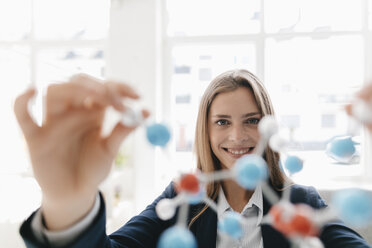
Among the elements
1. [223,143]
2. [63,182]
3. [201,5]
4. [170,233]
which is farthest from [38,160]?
[201,5]

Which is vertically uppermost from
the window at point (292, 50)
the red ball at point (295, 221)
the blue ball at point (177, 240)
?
the window at point (292, 50)

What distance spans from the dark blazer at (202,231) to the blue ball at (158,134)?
24cm

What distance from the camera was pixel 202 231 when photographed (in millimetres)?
921

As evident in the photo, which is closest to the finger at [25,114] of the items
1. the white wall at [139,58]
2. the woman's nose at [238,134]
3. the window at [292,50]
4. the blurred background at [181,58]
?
the woman's nose at [238,134]

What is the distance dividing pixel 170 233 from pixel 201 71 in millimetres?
2657

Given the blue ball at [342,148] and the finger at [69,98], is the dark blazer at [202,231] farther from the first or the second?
the blue ball at [342,148]

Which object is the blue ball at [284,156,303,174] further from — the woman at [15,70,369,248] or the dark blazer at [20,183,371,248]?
the dark blazer at [20,183,371,248]

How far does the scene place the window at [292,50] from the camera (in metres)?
2.78

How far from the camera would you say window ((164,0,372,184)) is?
9.11ft

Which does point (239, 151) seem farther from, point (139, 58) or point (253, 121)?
point (139, 58)

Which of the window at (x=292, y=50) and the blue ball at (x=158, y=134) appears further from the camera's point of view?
the window at (x=292, y=50)

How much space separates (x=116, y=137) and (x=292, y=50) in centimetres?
270

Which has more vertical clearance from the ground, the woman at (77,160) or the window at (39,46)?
the window at (39,46)

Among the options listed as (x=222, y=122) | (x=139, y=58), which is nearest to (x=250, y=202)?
(x=222, y=122)
